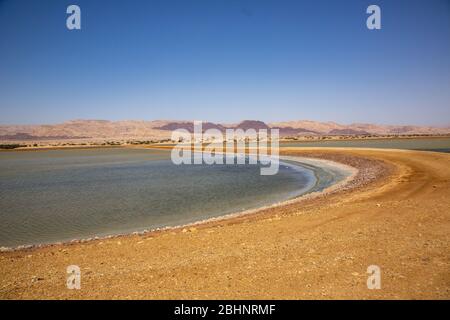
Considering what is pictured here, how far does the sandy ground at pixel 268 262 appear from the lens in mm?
4782

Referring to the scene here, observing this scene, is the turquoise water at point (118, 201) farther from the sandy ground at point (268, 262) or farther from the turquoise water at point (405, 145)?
the turquoise water at point (405, 145)

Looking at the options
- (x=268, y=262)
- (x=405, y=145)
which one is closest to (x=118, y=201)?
(x=268, y=262)

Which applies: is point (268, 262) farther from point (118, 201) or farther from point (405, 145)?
point (405, 145)

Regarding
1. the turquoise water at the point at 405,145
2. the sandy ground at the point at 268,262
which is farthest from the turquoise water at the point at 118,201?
the turquoise water at the point at 405,145

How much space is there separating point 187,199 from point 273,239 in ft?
27.8

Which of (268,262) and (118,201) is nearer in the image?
(268,262)

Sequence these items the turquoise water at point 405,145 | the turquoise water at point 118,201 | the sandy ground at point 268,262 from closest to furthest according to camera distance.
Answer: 1. the sandy ground at point 268,262
2. the turquoise water at point 118,201
3. the turquoise water at point 405,145

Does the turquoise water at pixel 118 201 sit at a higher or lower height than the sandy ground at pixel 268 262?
lower

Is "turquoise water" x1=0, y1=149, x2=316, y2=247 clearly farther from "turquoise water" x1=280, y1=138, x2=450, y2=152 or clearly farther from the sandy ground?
"turquoise water" x1=280, y1=138, x2=450, y2=152

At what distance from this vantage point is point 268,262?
5.80m
